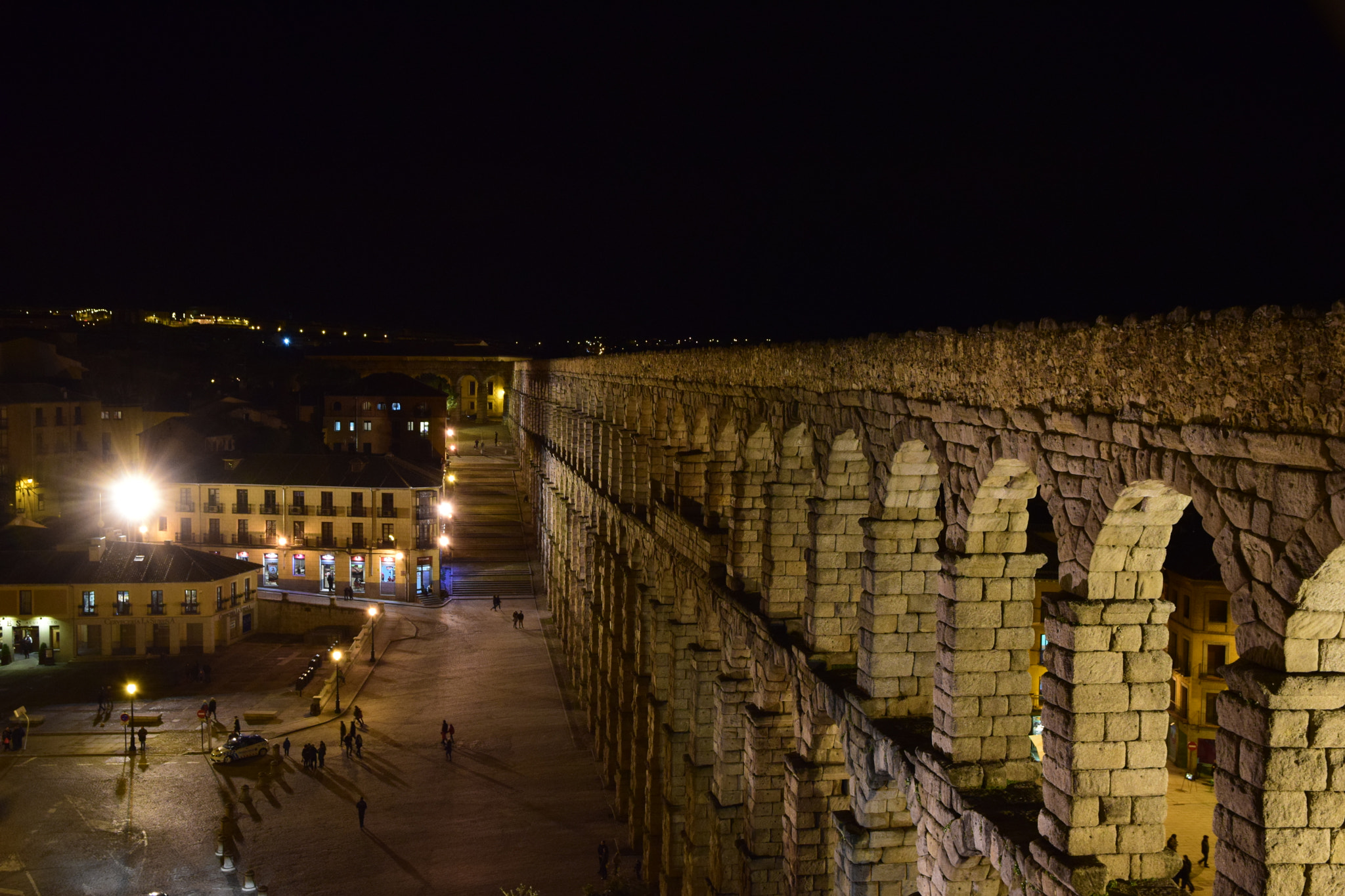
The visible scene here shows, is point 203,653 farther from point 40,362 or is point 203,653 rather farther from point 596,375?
point 40,362

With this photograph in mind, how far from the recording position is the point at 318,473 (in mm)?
64750

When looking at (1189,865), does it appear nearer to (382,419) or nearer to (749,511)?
(749,511)

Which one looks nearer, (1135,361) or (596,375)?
(1135,361)

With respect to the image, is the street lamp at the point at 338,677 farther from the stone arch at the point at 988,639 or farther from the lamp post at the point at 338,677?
the stone arch at the point at 988,639

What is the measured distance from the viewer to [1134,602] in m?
8.74

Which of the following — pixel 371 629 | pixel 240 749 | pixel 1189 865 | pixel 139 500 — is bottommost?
pixel 240 749

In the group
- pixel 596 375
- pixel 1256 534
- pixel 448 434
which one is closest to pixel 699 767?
pixel 1256 534

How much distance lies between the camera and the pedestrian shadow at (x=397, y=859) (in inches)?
1160

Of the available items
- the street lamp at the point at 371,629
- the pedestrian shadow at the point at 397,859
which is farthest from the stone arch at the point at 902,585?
the street lamp at the point at 371,629

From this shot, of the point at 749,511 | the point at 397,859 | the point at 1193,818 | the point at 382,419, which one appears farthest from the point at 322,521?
the point at 1193,818

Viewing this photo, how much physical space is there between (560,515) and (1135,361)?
152ft

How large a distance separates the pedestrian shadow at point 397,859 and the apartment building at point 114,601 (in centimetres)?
2567

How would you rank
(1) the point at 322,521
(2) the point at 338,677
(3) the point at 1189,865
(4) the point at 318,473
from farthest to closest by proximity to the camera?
(4) the point at 318,473, (1) the point at 322,521, (2) the point at 338,677, (3) the point at 1189,865

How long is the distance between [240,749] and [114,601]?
18.9 meters
